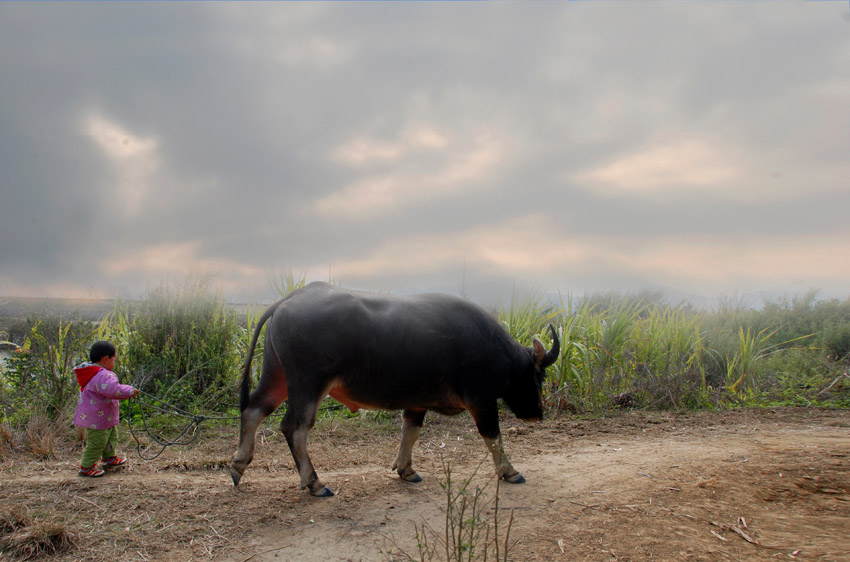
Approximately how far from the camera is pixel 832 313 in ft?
43.1

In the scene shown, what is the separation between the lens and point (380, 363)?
4.57 metres

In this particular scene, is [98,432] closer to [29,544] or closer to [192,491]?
[192,491]

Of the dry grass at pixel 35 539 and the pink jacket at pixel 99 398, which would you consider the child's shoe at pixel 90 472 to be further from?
the dry grass at pixel 35 539

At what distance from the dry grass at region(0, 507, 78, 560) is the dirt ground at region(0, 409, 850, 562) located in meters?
0.07

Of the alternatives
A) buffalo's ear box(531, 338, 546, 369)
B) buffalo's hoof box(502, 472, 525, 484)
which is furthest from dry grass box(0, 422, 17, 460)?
buffalo's ear box(531, 338, 546, 369)

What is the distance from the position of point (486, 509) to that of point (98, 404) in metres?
3.44

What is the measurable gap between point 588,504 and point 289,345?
2.47 meters

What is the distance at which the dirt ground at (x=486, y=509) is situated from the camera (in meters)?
3.71

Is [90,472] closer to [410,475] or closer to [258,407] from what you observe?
[258,407]

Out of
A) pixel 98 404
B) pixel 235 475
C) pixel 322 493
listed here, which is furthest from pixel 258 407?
pixel 98 404

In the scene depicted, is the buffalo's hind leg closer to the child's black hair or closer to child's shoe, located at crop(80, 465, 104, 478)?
child's shoe, located at crop(80, 465, 104, 478)

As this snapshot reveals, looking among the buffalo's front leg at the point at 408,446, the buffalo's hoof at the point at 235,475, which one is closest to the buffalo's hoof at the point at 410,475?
the buffalo's front leg at the point at 408,446

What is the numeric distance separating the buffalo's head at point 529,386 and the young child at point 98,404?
3225 millimetres

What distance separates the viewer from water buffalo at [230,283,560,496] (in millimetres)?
4426
